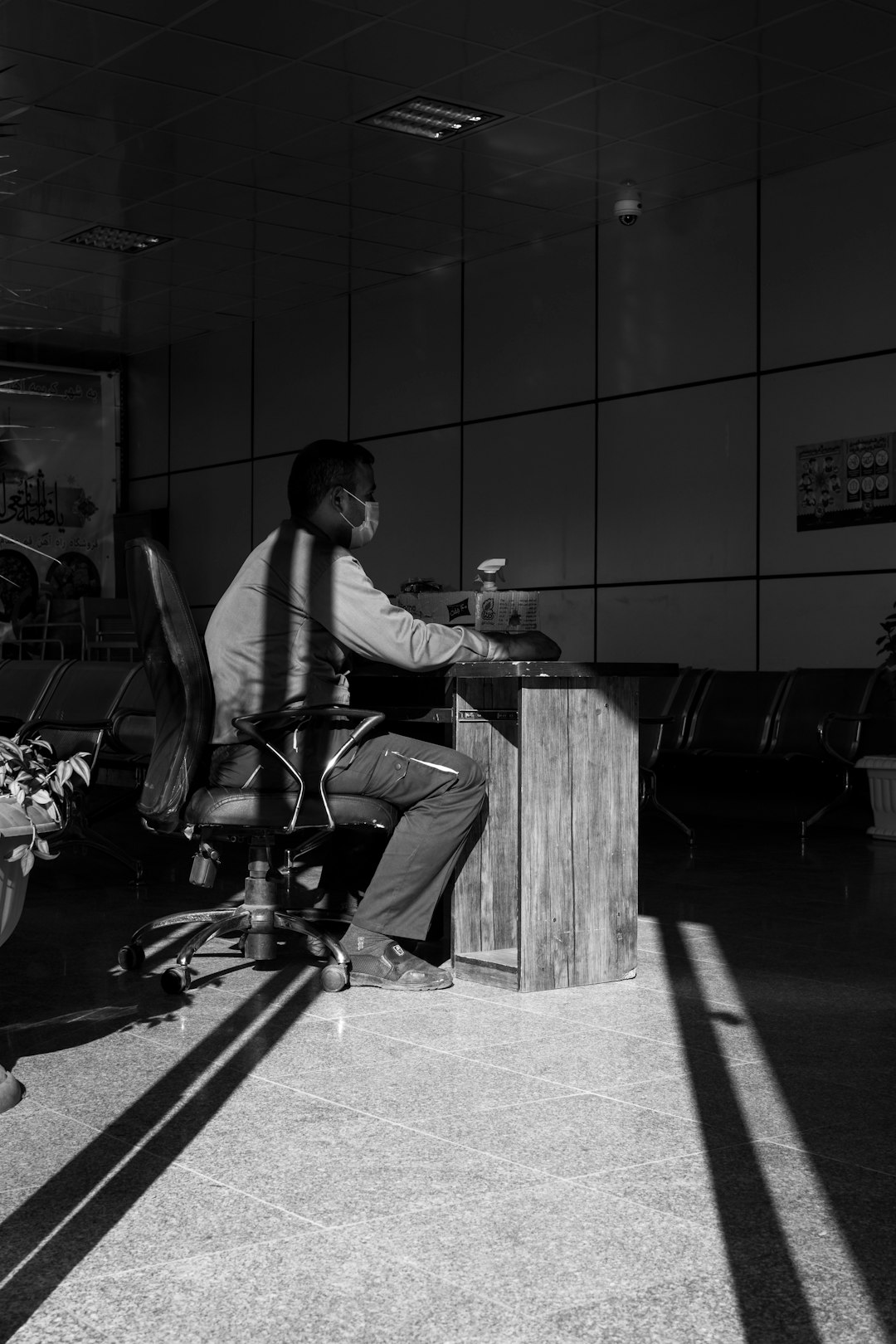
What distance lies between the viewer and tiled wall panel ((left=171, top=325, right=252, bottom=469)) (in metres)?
13.4

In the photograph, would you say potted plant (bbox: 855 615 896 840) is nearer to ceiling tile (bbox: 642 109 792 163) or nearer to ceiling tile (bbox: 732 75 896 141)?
ceiling tile (bbox: 732 75 896 141)

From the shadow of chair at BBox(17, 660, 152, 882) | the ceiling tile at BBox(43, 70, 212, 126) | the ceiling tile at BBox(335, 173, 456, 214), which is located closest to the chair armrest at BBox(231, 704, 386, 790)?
the shadow of chair at BBox(17, 660, 152, 882)

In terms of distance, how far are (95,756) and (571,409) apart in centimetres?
570

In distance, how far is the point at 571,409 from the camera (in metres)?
10.5

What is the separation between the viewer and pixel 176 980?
3.56 m

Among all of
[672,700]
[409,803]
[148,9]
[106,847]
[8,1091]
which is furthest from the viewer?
[672,700]

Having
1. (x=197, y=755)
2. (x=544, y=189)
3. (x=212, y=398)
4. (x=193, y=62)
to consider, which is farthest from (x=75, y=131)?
(x=197, y=755)

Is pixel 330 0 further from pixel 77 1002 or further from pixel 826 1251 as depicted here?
pixel 826 1251

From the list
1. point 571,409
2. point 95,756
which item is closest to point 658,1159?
point 95,756

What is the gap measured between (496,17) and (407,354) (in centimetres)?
484

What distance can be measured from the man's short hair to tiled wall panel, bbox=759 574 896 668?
5.35m

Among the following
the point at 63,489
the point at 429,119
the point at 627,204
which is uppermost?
the point at 429,119

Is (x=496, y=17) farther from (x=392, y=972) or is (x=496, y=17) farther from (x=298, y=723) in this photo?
(x=392, y=972)

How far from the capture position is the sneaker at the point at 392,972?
12.0ft
